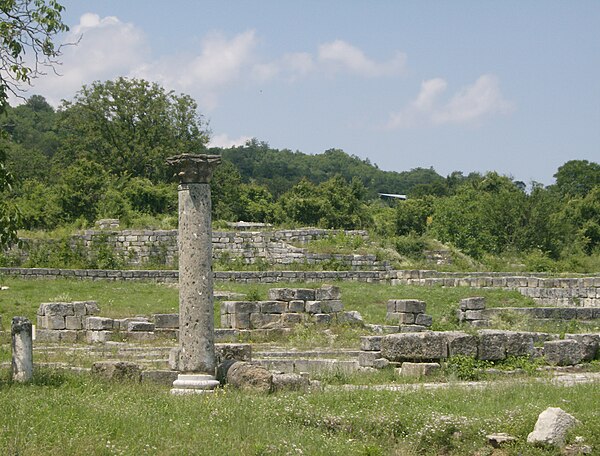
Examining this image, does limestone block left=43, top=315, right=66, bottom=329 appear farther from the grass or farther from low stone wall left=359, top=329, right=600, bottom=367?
the grass

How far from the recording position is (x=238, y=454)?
11375mm

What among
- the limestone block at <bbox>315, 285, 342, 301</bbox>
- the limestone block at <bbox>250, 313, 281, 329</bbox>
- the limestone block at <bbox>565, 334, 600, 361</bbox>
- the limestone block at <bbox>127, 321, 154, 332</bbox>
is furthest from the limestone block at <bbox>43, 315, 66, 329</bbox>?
the limestone block at <bbox>565, 334, 600, 361</bbox>

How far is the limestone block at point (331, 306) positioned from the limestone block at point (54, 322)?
6.15 metres

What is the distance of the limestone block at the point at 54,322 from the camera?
24047mm

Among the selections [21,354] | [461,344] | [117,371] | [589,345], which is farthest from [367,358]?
[21,354]

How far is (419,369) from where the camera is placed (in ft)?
57.2

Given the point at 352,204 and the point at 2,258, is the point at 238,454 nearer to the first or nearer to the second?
the point at 2,258

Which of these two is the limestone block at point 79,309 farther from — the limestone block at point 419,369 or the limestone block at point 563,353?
the limestone block at point 563,353

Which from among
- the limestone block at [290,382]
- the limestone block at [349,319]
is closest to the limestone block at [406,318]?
the limestone block at [349,319]

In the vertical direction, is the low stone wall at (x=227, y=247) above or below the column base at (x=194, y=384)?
above

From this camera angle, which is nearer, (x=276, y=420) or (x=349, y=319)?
(x=276, y=420)

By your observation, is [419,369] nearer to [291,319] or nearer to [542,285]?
[291,319]

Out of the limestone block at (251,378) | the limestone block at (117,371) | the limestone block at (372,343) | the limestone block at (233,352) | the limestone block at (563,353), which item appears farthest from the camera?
the limestone block at (372,343)

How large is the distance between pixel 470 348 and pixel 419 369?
1106 millimetres
